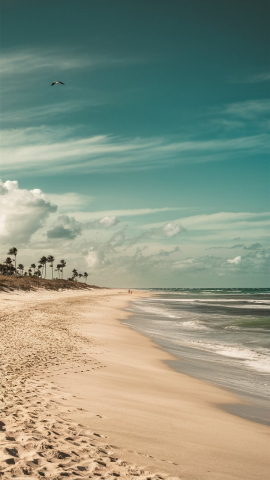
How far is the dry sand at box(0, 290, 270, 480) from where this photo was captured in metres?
6.05

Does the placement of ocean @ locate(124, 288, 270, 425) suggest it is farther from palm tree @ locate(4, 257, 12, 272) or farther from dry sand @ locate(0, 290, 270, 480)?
palm tree @ locate(4, 257, 12, 272)

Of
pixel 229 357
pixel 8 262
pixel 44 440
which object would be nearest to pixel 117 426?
pixel 44 440

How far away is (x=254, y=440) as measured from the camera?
8195 millimetres

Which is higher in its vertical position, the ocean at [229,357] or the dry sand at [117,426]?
the dry sand at [117,426]

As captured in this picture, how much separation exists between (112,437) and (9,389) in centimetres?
394

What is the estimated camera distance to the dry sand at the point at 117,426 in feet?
19.9

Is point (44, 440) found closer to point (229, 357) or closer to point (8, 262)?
point (229, 357)

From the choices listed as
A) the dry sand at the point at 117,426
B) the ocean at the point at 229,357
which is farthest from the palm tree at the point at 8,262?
the dry sand at the point at 117,426

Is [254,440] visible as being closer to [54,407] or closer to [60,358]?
[54,407]

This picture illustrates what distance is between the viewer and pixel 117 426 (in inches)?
312

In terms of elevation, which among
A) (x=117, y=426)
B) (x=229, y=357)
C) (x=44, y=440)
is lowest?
(x=229, y=357)

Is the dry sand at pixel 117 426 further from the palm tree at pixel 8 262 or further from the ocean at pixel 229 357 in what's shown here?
the palm tree at pixel 8 262

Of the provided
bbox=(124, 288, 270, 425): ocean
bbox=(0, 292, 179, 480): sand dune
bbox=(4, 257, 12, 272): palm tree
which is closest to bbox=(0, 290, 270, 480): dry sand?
bbox=(0, 292, 179, 480): sand dune

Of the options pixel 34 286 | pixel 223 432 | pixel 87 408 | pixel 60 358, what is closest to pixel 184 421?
pixel 223 432
